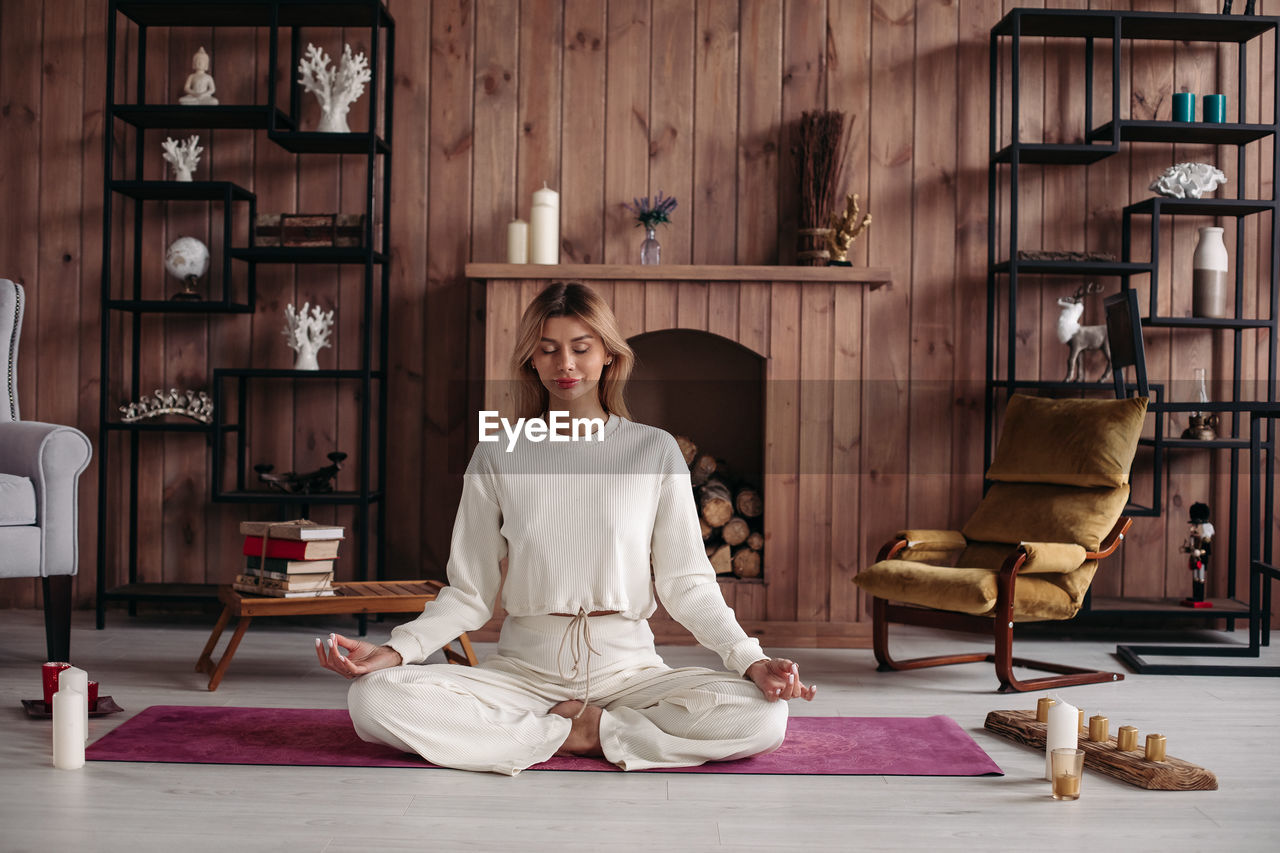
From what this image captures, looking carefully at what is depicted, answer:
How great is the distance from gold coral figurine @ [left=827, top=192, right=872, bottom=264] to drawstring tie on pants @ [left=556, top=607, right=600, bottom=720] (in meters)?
2.07

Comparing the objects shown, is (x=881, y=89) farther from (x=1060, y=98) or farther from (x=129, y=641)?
(x=129, y=641)

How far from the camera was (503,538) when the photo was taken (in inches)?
96.8

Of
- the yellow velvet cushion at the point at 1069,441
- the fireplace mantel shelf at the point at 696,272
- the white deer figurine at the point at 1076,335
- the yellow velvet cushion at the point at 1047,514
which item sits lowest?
the yellow velvet cushion at the point at 1047,514

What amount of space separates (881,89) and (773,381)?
1.26 meters

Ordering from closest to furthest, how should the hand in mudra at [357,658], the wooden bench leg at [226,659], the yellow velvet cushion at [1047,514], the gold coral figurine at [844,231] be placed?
the hand in mudra at [357,658] < the wooden bench leg at [226,659] < the yellow velvet cushion at [1047,514] < the gold coral figurine at [844,231]

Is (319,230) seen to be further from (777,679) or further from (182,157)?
(777,679)

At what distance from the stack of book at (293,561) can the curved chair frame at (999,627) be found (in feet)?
5.54

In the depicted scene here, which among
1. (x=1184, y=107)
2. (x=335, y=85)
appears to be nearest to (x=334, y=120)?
(x=335, y=85)

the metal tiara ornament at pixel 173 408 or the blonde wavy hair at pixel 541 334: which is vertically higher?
the blonde wavy hair at pixel 541 334

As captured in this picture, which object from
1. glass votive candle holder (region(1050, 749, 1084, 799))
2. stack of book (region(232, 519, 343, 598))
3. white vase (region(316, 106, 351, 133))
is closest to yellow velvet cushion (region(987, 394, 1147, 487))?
glass votive candle holder (region(1050, 749, 1084, 799))

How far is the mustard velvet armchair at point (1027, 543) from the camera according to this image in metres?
3.13

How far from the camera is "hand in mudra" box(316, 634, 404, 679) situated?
210cm

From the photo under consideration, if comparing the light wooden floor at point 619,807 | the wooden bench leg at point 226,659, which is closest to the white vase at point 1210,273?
the light wooden floor at point 619,807

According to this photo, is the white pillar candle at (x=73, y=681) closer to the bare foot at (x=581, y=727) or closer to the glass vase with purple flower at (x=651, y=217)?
the bare foot at (x=581, y=727)
